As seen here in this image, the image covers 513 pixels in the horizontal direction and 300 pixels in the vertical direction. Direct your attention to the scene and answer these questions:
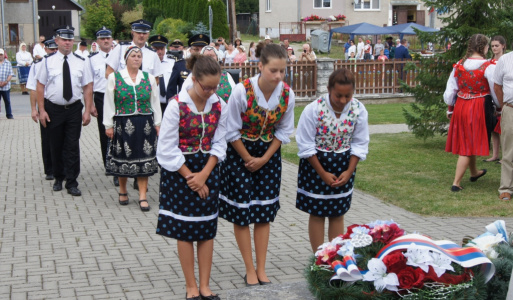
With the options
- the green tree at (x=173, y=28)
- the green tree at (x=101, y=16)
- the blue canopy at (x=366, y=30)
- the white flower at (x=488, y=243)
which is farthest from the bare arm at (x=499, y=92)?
the green tree at (x=101, y=16)

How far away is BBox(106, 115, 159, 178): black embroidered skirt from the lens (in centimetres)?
830

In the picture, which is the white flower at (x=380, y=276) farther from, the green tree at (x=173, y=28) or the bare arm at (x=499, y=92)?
the green tree at (x=173, y=28)

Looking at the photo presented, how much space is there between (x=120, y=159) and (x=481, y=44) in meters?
4.60

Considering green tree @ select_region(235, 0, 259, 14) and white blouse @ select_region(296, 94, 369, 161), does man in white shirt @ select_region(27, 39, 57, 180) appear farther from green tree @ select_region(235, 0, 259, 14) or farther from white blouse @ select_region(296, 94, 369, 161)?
green tree @ select_region(235, 0, 259, 14)

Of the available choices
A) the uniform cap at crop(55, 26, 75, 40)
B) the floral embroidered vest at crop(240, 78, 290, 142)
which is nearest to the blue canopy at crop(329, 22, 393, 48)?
the uniform cap at crop(55, 26, 75, 40)

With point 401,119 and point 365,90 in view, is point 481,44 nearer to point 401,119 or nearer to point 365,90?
point 401,119

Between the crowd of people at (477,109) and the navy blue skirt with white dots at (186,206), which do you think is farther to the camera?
the crowd of people at (477,109)

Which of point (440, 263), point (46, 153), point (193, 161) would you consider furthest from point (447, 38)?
point (440, 263)

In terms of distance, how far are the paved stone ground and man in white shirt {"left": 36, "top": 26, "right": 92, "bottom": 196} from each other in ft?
1.54

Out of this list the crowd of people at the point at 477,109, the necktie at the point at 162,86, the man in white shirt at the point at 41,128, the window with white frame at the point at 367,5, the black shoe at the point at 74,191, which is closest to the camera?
the crowd of people at the point at 477,109

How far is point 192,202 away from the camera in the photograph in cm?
501

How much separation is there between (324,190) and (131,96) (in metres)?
3.41

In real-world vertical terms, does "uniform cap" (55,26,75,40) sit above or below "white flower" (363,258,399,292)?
above

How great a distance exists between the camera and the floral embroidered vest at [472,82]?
8.69 metres
